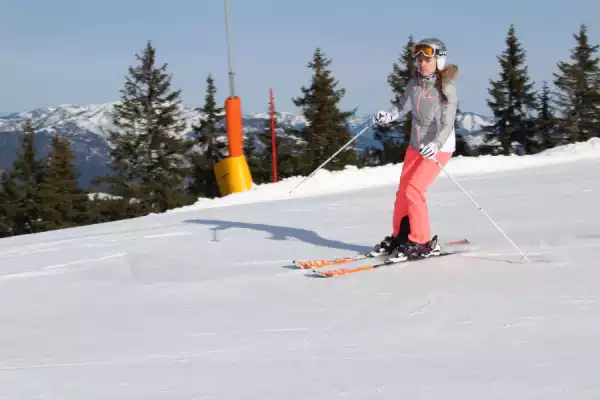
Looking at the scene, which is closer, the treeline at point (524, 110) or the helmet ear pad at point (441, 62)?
the helmet ear pad at point (441, 62)

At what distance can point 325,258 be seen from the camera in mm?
5590

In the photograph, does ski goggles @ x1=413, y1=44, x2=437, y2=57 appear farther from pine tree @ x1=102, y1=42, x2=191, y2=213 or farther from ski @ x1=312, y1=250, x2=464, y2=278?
pine tree @ x1=102, y1=42, x2=191, y2=213

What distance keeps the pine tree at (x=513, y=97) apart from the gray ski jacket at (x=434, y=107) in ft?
131

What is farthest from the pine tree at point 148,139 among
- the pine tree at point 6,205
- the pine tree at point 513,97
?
the pine tree at point 513,97

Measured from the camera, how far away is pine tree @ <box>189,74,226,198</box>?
42.8 m

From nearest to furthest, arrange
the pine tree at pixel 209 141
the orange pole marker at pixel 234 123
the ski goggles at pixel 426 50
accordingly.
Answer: the ski goggles at pixel 426 50, the orange pole marker at pixel 234 123, the pine tree at pixel 209 141

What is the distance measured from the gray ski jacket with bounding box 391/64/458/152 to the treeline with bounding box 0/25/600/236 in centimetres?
2605

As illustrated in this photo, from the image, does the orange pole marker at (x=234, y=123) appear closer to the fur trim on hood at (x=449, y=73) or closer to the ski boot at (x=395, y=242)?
the ski boot at (x=395, y=242)

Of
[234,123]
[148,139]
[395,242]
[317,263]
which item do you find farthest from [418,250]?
[148,139]

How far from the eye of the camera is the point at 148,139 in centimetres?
3706

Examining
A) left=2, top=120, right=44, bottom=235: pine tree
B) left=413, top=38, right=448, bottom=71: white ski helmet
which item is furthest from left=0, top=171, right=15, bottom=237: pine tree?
left=413, top=38, right=448, bottom=71: white ski helmet

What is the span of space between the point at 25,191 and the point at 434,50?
1559 inches

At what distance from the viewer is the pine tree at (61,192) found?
38.3m

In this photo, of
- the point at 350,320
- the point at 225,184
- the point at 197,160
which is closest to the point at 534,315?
the point at 350,320
